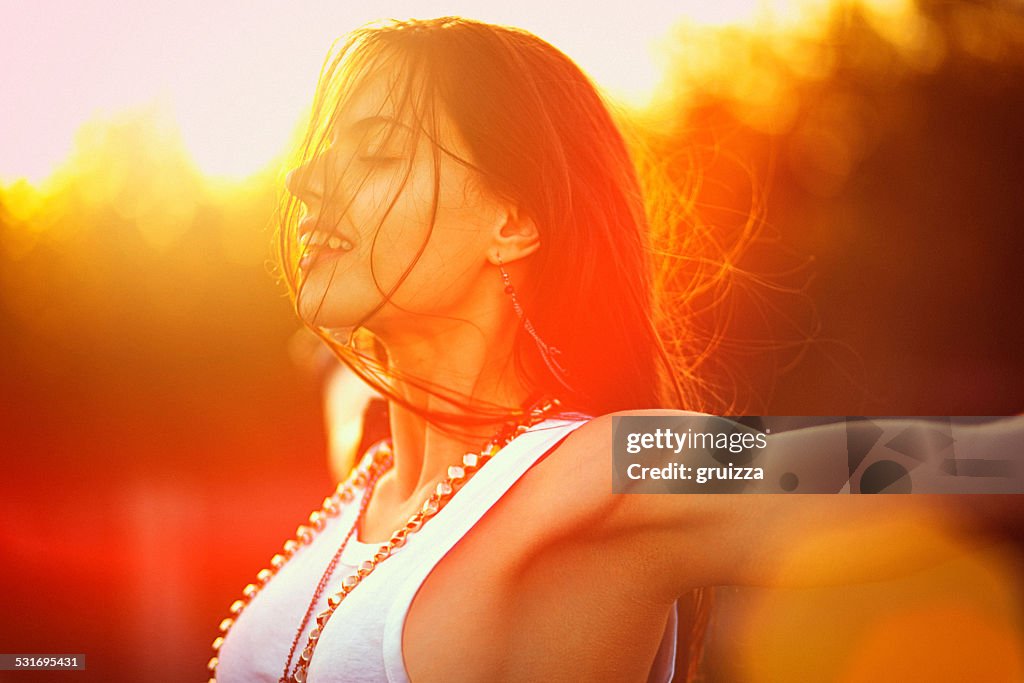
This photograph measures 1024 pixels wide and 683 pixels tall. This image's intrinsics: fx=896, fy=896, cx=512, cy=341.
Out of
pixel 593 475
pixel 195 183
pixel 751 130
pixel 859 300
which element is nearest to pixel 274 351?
pixel 195 183

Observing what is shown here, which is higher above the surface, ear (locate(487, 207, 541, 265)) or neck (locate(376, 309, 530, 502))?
ear (locate(487, 207, 541, 265))

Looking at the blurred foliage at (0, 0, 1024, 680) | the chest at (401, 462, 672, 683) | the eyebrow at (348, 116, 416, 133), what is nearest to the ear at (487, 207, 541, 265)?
the eyebrow at (348, 116, 416, 133)

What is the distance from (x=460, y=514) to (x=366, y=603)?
122mm

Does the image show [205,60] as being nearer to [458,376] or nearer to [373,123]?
[373,123]

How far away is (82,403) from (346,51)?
939 millimetres

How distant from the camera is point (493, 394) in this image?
3.22 feet

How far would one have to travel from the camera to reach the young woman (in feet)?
2.65

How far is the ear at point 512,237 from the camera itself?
0.93 m

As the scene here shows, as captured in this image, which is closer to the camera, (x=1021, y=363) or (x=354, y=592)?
(x=354, y=592)

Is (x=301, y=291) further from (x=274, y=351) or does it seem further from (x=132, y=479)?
(x=274, y=351)

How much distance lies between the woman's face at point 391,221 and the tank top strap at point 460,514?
0.56 ft

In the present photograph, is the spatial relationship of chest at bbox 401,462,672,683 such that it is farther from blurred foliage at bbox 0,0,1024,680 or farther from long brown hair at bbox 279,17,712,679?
blurred foliage at bbox 0,0,1024,680

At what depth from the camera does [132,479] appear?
1750 mm

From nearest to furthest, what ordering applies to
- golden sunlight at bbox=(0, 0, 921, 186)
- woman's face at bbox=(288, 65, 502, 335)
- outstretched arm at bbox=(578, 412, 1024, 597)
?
outstretched arm at bbox=(578, 412, 1024, 597) < woman's face at bbox=(288, 65, 502, 335) < golden sunlight at bbox=(0, 0, 921, 186)
